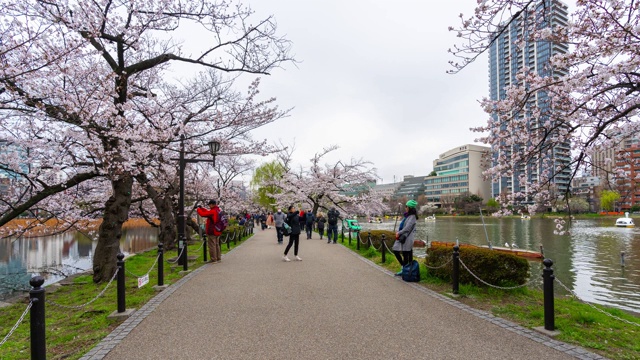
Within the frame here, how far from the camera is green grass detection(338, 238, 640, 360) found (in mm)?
4293

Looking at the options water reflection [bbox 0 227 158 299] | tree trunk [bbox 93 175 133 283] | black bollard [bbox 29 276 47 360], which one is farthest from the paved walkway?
water reflection [bbox 0 227 158 299]

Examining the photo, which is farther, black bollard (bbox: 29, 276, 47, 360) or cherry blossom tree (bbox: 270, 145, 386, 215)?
cherry blossom tree (bbox: 270, 145, 386, 215)

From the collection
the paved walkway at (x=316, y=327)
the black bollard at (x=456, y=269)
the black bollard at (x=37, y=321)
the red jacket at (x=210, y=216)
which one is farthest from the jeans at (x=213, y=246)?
the black bollard at (x=37, y=321)

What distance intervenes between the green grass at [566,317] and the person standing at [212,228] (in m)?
6.14

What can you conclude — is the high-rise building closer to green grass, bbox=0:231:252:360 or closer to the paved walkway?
the paved walkway

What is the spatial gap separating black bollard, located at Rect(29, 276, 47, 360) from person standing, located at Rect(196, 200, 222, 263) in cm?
731

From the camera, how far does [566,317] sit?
544 centimetres

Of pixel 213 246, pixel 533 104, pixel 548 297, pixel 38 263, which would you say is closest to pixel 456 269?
pixel 548 297

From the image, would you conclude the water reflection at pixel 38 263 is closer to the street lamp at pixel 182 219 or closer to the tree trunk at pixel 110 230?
the tree trunk at pixel 110 230

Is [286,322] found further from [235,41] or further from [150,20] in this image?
[150,20]

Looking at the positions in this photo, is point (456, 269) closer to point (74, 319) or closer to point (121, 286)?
point (121, 286)

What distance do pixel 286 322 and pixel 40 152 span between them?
25.3 feet

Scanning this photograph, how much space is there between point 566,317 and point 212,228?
8812 millimetres

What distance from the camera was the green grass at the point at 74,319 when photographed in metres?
4.61
